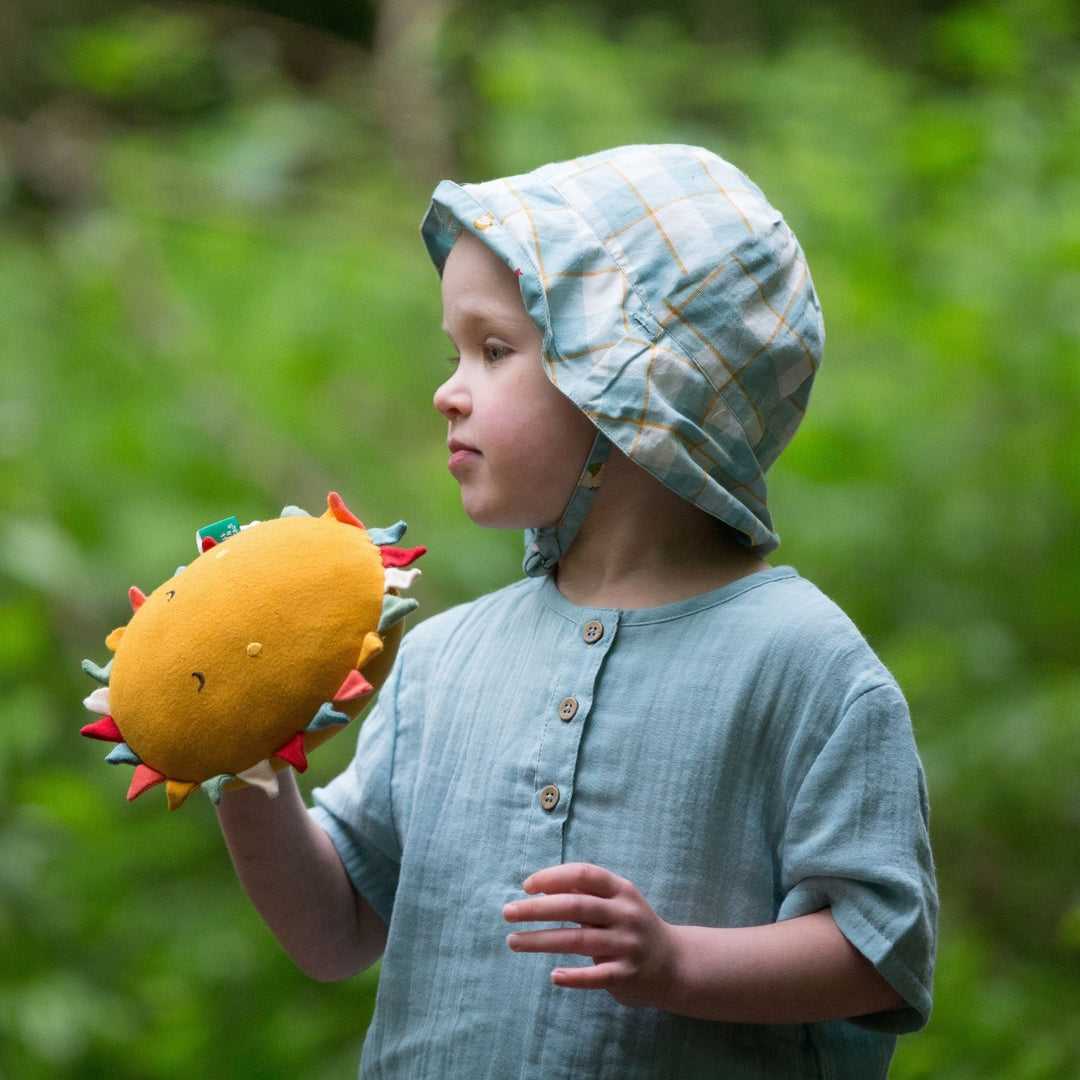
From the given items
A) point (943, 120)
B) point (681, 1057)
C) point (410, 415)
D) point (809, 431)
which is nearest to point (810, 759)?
point (681, 1057)

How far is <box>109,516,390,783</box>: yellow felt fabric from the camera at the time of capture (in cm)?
106

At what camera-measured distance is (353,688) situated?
1.07m

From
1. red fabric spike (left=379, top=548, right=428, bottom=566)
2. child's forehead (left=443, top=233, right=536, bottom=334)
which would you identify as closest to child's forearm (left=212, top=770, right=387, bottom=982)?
red fabric spike (left=379, top=548, right=428, bottom=566)

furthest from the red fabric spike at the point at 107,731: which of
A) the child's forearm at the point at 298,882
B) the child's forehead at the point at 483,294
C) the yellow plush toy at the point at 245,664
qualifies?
the child's forehead at the point at 483,294

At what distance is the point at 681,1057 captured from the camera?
1103mm

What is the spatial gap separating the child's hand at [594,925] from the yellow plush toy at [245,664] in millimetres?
226

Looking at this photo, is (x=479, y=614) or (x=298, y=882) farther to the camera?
(x=479, y=614)

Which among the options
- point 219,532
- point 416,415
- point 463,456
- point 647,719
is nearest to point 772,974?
point 647,719

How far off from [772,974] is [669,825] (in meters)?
0.15

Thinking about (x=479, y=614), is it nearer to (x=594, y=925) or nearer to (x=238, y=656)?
(x=238, y=656)

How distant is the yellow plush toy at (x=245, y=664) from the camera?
1064mm

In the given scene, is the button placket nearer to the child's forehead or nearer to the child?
the child

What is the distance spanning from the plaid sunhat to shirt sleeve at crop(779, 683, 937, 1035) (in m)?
0.22

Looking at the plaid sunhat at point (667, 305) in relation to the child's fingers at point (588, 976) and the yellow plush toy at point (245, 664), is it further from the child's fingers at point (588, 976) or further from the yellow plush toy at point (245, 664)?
the child's fingers at point (588, 976)
